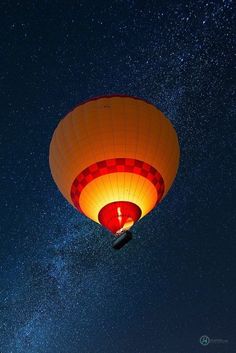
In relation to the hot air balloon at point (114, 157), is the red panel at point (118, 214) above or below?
below

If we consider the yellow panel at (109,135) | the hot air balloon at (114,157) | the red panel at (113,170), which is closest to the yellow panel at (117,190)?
the hot air balloon at (114,157)

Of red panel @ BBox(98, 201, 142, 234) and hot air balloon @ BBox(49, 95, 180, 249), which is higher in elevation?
hot air balloon @ BBox(49, 95, 180, 249)

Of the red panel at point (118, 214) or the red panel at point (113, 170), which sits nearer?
the red panel at point (113, 170)

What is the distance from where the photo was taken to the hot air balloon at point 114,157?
12070mm

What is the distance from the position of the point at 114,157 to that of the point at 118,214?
5.55 ft

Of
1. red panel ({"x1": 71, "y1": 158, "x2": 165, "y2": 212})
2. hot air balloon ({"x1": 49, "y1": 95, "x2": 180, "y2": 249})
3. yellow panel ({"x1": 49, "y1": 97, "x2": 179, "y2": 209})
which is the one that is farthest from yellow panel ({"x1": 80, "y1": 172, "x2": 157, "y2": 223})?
yellow panel ({"x1": 49, "y1": 97, "x2": 179, "y2": 209})

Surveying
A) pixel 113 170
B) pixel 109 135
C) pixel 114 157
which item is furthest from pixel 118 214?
pixel 109 135

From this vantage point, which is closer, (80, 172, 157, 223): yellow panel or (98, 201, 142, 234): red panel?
(80, 172, 157, 223): yellow panel

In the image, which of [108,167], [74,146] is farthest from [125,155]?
[74,146]

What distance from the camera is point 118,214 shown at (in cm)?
1216

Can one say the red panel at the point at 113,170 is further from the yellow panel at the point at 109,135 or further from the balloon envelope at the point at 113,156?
the yellow panel at the point at 109,135

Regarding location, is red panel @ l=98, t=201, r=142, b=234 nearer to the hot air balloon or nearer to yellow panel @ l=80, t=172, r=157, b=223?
the hot air balloon

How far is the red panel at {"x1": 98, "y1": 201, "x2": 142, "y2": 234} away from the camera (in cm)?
1218

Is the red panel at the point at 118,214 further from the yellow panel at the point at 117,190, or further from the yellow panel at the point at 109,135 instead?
the yellow panel at the point at 109,135
